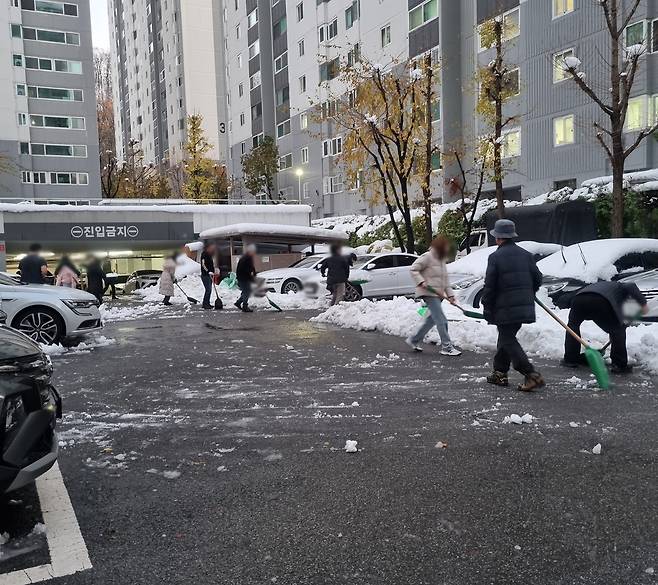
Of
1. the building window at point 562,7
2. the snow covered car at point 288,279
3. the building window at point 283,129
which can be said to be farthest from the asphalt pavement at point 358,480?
the building window at point 283,129

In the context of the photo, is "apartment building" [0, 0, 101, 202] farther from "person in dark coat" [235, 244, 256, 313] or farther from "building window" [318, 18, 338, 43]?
"person in dark coat" [235, 244, 256, 313]

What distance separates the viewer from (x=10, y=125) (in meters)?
46.1

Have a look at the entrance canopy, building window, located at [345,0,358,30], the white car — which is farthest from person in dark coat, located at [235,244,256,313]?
building window, located at [345,0,358,30]

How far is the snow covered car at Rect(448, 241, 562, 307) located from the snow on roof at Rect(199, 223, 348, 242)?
11.5 meters

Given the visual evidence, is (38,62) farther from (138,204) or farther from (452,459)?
(452,459)

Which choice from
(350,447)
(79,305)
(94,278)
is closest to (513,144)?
(94,278)

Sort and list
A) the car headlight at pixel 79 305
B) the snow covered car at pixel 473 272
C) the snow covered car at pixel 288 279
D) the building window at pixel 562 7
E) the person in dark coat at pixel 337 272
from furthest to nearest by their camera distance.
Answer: the building window at pixel 562 7 < the snow covered car at pixel 288 279 < the person in dark coat at pixel 337 272 < the snow covered car at pixel 473 272 < the car headlight at pixel 79 305

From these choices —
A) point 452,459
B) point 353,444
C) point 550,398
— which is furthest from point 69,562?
point 550,398

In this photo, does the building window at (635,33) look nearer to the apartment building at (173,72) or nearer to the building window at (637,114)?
the building window at (637,114)

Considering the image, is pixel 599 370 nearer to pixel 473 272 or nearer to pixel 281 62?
pixel 473 272

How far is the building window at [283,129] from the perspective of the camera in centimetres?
4618

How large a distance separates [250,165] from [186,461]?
135ft

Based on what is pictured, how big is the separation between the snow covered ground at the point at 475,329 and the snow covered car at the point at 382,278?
3549 millimetres

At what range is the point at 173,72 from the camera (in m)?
74.4
